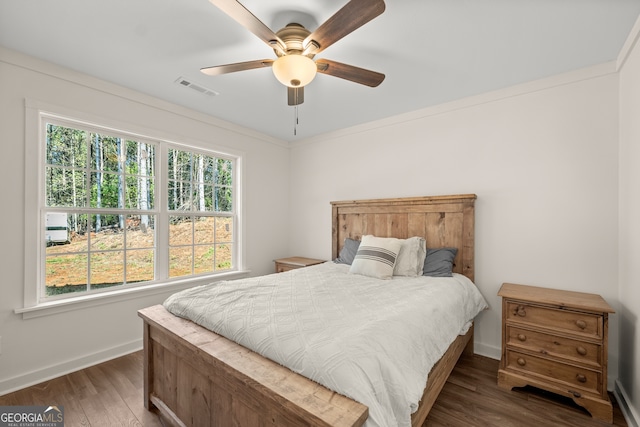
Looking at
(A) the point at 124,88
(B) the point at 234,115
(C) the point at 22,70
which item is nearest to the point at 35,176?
(C) the point at 22,70

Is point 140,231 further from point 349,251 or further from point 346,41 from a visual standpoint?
point 346,41

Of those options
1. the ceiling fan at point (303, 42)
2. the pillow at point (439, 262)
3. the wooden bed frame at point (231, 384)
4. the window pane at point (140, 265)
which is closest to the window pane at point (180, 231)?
the window pane at point (140, 265)

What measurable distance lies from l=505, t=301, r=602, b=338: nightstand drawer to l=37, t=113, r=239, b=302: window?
3.06 m

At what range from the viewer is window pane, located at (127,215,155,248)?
109 inches

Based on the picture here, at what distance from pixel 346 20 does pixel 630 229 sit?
90.6 inches

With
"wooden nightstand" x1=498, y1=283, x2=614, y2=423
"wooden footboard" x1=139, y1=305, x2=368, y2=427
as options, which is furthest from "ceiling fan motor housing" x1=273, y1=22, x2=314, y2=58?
"wooden nightstand" x1=498, y1=283, x2=614, y2=423

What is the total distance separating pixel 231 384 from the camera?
123cm

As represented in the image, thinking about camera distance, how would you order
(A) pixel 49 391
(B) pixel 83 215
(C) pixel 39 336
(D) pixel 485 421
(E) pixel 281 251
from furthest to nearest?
(E) pixel 281 251 < (B) pixel 83 215 < (C) pixel 39 336 < (A) pixel 49 391 < (D) pixel 485 421

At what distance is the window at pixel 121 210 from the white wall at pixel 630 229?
12.1 feet

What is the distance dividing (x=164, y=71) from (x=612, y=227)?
3.76m

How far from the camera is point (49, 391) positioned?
2.04m

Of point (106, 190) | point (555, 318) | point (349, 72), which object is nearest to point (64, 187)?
point (106, 190)

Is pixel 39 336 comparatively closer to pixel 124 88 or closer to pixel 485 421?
pixel 124 88

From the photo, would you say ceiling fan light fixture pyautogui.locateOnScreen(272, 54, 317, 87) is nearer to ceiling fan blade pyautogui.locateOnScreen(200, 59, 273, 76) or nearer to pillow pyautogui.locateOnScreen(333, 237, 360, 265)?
ceiling fan blade pyautogui.locateOnScreen(200, 59, 273, 76)
